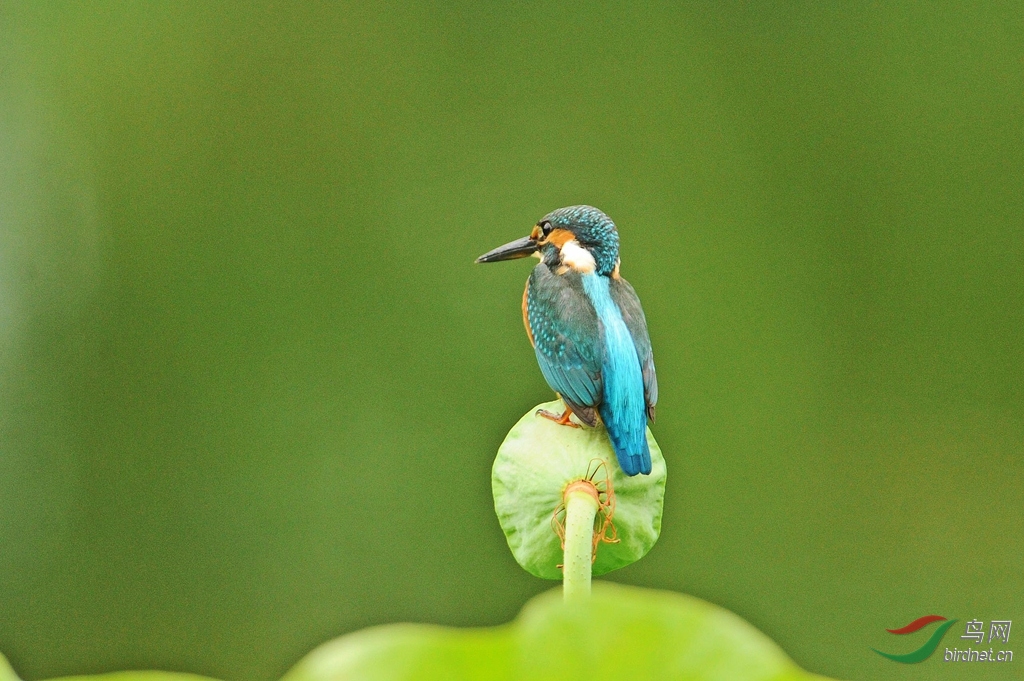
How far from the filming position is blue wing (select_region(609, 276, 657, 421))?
60 centimetres

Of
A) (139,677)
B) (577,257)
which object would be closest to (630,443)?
(577,257)

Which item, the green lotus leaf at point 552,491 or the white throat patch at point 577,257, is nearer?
the green lotus leaf at point 552,491

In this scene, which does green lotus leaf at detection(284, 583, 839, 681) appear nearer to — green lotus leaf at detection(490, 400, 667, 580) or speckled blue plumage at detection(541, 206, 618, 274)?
green lotus leaf at detection(490, 400, 667, 580)

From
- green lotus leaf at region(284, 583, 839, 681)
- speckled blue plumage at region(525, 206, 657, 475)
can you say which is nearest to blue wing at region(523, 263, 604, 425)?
speckled blue plumage at region(525, 206, 657, 475)

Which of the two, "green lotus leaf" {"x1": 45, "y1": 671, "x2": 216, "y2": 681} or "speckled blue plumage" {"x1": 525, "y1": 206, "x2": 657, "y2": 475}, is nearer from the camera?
"green lotus leaf" {"x1": 45, "y1": 671, "x2": 216, "y2": 681}

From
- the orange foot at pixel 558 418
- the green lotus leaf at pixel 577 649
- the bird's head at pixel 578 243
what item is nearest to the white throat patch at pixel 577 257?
the bird's head at pixel 578 243

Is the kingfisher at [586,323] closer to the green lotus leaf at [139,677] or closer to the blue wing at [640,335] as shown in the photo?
the blue wing at [640,335]

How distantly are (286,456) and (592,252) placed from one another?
4.51 ft

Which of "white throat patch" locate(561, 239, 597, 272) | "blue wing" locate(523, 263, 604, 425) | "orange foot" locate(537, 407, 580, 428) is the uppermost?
"white throat patch" locate(561, 239, 597, 272)

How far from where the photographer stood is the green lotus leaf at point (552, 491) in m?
0.45

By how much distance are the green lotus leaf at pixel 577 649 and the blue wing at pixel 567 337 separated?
213mm

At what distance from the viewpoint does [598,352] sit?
58 centimetres

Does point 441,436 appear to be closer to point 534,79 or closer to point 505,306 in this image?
point 505,306

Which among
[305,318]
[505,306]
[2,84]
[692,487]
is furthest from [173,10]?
[692,487]
